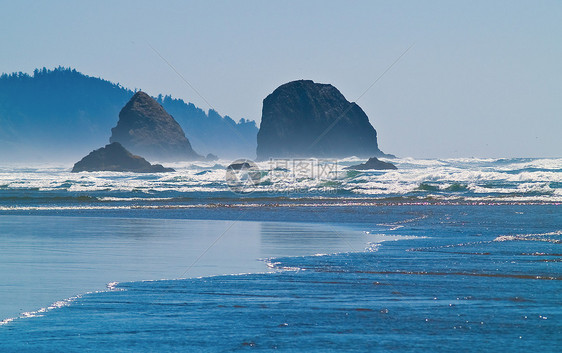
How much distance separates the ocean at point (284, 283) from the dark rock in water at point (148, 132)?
5699 inches

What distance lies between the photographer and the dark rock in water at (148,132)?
168 metres

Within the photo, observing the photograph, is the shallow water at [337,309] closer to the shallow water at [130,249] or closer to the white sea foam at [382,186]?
the shallow water at [130,249]

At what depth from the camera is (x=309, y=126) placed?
166750 millimetres

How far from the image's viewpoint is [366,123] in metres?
169

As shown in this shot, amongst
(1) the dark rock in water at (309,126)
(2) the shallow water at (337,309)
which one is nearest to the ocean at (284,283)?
(2) the shallow water at (337,309)

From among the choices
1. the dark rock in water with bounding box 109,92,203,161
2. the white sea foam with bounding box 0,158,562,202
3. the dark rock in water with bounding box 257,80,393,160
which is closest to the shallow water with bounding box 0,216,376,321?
the white sea foam with bounding box 0,158,562,202

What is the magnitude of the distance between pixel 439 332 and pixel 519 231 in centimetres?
1325

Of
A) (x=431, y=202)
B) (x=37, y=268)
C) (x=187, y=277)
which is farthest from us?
(x=431, y=202)

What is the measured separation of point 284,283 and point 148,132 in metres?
164

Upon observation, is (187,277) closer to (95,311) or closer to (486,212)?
(95,311)

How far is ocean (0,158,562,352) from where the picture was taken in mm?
7562

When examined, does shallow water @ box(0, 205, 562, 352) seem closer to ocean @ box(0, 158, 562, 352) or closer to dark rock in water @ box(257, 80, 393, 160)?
ocean @ box(0, 158, 562, 352)

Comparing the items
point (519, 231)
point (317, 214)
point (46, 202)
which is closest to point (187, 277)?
point (519, 231)

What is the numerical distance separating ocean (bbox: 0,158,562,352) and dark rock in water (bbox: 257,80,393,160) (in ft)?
446
